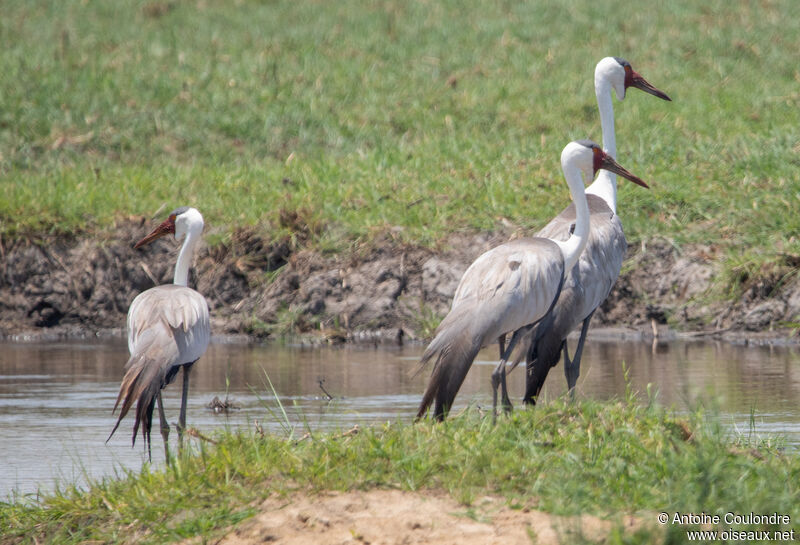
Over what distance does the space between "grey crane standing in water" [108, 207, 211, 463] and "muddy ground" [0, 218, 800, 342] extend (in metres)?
3.26

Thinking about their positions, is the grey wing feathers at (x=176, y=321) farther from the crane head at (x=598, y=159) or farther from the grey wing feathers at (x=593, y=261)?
the crane head at (x=598, y=159)

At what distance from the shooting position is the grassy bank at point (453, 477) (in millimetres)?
4426

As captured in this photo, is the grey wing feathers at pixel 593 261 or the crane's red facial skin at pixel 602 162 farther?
the crane's red facial skin at pixel 602 162

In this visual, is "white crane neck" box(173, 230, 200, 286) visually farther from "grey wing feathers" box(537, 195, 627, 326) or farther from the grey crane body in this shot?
"grey wing feathers" box(537, 195, 627, 326)

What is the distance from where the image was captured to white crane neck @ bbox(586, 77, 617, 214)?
812 centimetres

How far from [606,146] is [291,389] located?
2.71m

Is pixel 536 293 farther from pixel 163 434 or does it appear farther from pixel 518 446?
pixel 163 434

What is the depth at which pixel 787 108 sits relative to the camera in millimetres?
13062

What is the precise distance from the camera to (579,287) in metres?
7.16

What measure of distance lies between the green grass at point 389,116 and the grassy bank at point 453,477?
5092 mm

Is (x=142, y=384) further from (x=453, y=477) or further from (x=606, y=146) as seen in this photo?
(x=606, y=146)

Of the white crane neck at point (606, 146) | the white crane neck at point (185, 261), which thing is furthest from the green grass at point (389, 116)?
the white crane neck at point (185, 261)

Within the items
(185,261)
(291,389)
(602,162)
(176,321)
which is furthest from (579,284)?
(185,261)

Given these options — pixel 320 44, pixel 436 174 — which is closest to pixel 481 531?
pixel 436 174
